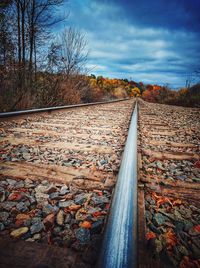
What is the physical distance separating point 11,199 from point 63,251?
0.55m

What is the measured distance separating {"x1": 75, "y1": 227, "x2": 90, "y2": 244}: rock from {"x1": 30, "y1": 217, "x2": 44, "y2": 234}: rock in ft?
0.60

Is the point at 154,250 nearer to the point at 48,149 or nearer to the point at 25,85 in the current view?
the point at 48,149

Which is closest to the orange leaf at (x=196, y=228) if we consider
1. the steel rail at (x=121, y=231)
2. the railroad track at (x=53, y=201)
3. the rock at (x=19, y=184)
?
the steel rail at (x=121, y=231)

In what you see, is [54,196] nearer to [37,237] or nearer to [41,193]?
[41,193]

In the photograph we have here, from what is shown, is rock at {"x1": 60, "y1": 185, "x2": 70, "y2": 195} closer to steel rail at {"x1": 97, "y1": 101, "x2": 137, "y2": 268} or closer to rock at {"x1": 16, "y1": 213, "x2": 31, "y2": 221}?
rock at {"x1": 16, "y1": 213, "x2": 31, "y2": 221}

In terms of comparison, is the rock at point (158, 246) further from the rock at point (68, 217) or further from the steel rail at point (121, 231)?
the rock at point (68, 217)

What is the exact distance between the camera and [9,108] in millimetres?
4895

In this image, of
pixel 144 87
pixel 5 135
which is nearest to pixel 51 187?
pixel 5 135

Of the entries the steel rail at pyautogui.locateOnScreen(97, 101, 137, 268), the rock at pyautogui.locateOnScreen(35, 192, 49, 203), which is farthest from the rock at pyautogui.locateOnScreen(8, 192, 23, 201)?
the steel rail at pyautogui.locateOnScreen(97, 101, 137, 268)

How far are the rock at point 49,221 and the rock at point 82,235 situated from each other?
0.14 metres

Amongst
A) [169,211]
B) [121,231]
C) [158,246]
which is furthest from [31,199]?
[169,211]

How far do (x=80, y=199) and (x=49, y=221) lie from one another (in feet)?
0.81

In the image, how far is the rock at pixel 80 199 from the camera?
1.03 metres

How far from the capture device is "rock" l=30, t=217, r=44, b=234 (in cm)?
80
